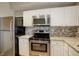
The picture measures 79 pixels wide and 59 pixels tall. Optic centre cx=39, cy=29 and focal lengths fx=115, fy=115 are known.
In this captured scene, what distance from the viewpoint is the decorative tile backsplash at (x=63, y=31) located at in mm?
1482

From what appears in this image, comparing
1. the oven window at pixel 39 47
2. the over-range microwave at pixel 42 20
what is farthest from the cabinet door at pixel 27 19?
the oven window at pixel 39 47

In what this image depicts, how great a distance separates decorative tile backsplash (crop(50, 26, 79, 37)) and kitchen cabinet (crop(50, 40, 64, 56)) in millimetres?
107

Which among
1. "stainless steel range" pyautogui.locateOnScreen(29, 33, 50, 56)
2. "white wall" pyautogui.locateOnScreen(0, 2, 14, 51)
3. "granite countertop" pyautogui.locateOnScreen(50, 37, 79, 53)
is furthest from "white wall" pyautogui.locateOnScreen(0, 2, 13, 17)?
"granite countertop" pyautogui.locateOnScreen(50, 37, 79, 53)

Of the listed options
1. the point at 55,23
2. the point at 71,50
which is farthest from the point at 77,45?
the point at 55,23

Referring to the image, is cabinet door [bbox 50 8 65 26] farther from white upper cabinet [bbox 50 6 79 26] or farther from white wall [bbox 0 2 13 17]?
white wall [bbox 0 2 13 17]

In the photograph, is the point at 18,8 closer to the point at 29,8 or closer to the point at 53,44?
the point at 29,8

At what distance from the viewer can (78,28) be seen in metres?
1.47

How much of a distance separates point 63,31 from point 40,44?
1.18 feet

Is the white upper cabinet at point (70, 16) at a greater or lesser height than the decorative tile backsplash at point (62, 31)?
greater

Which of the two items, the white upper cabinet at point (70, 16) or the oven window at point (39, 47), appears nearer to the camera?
the white upper cabinet at point (70, 16)

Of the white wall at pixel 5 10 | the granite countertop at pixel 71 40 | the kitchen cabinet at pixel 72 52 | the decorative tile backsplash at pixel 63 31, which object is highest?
the white wall at pixel 5 10

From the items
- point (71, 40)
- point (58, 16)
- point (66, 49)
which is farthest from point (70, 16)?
point (66, 49)

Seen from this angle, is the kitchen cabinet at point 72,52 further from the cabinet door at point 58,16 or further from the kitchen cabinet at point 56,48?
the cabinet door at point 58,16

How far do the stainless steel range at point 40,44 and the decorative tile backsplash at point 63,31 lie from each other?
0.11 meters
